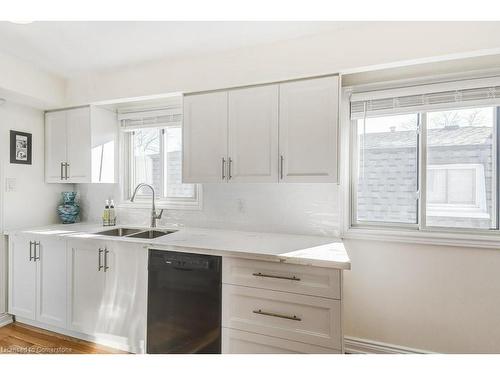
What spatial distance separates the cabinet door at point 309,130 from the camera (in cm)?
181

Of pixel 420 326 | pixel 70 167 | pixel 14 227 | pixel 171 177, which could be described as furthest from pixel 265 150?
pixel 14 227

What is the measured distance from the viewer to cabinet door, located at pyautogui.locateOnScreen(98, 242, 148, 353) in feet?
6.30

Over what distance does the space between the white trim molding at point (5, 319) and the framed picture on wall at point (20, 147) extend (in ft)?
4.57

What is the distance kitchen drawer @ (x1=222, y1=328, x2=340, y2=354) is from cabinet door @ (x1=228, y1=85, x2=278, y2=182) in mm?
1019

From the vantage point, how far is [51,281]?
224cm

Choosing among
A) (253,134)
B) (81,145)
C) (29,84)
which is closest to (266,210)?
(253,134)

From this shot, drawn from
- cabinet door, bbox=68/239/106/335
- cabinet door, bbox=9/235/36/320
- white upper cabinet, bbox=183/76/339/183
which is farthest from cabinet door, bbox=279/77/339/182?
cabinet door, bbox=9/235/36/320

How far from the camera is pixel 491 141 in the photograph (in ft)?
6.10

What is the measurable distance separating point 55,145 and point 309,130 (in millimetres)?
2525

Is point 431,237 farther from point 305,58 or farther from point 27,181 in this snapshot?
point 27,181

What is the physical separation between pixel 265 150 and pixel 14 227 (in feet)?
8.08

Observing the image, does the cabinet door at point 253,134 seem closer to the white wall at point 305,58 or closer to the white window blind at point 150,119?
the white wall at point 305,58
